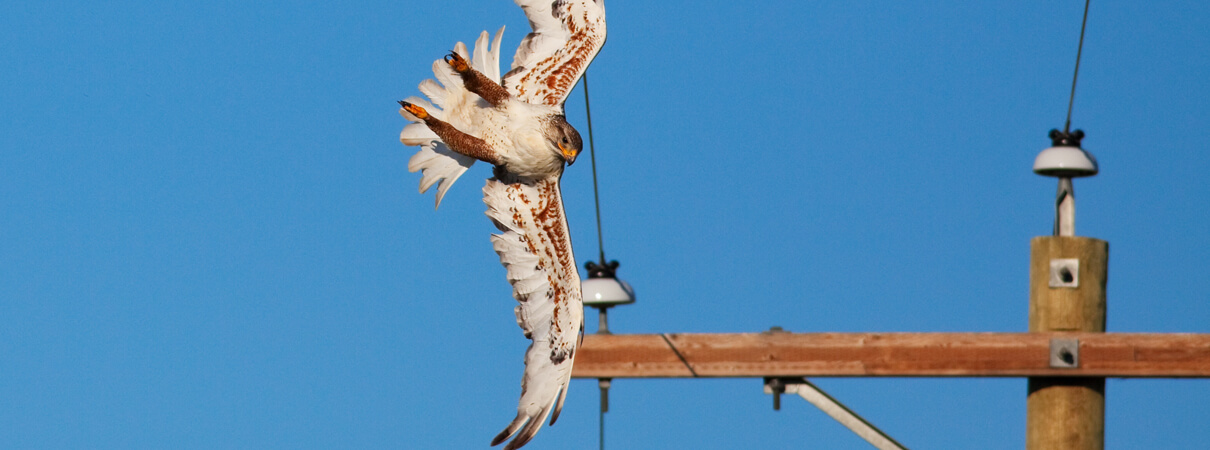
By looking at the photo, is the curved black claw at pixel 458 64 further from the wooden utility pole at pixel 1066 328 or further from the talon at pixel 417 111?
the wooden utility pole at pixel 1066 328

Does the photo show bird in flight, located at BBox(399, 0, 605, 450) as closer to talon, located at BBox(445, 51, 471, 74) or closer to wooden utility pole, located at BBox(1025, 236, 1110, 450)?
talon, located at BBox(445, 51, 471, 74)

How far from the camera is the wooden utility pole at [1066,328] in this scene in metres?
5.34

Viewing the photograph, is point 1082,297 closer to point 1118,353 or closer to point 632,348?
point 1118,353

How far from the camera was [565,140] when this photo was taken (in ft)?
20.0

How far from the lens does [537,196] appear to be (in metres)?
6.56

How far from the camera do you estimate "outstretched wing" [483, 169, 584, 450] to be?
21.1 feet

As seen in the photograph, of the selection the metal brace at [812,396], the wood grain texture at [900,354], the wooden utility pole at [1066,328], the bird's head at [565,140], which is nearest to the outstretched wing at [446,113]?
the bird's head at [565,140]

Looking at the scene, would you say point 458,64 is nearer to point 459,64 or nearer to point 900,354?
point 459,64

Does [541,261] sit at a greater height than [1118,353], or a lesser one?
greater

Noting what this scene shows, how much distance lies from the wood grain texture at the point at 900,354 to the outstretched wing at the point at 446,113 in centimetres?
144

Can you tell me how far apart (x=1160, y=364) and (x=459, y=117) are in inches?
134

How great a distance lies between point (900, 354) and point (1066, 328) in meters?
0.69

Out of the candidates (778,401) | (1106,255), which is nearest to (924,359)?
(778,401)

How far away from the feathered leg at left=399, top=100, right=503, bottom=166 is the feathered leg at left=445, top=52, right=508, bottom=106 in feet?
0.70
